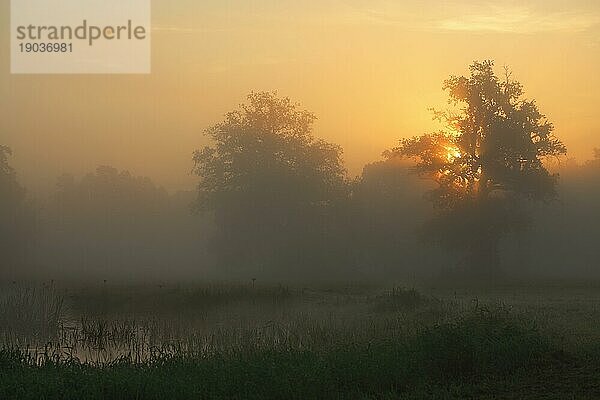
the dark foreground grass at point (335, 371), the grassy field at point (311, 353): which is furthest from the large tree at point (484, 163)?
the dark foreground grass at point (335, 371)

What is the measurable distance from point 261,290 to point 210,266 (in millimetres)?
37072

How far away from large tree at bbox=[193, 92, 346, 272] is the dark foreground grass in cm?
4094

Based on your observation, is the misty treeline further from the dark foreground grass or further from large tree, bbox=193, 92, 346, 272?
the dark foreground grass

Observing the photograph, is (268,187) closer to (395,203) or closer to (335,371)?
(395,203)

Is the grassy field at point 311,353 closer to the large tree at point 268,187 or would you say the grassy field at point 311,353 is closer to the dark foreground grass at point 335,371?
the dark foreground grass at point 335,371

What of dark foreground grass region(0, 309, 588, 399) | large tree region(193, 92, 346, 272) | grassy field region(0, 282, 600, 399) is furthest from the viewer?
large tree region(193, 92, 346, 272)

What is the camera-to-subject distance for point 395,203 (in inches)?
2343

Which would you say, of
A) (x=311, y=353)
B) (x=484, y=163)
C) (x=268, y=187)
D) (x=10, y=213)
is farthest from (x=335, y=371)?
(x=10, y=213)

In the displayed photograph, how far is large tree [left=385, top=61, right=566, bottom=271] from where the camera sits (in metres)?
48.9

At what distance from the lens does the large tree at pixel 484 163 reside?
48.9 m

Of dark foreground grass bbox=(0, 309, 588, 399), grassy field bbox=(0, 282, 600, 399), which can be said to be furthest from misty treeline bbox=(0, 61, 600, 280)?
dark foreground grass bbox=(0, 309, 588, 399)

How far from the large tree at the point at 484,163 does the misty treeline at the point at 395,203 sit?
0.08 m

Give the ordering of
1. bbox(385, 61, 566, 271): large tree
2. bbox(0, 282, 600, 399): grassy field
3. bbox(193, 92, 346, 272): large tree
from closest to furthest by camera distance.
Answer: bbox(0, 282, 600, 399): grassy field
bbox(385, 61, 566, 271): large tree
bbox(193, 92, 346, 272): large tree

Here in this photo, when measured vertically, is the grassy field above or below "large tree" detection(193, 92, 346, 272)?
below
